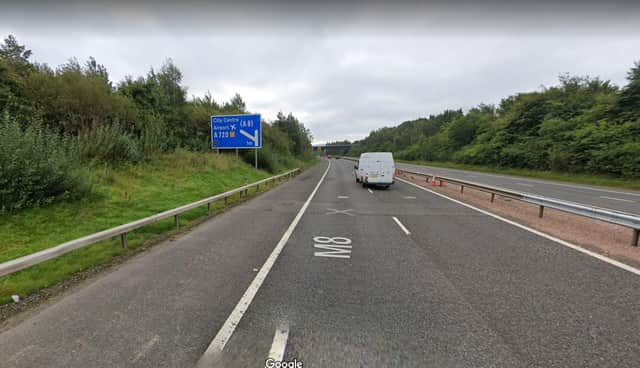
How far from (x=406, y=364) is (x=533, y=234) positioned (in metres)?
5.78

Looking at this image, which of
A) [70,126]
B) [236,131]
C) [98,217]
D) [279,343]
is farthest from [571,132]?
[70,126]

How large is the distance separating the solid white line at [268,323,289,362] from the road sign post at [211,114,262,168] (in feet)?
50.7

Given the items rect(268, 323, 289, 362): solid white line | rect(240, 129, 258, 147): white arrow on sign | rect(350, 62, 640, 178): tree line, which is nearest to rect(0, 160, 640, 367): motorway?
rect(268, 323, 289, 362): solid white line

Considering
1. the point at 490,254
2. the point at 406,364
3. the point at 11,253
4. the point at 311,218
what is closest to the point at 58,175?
the point at 11,253

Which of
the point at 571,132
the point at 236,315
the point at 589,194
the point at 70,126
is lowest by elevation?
the point at 236,315

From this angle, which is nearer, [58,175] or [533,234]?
[533,234]

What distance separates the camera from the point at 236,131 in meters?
17.0

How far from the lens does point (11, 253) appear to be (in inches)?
167

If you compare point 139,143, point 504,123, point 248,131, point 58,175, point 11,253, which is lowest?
point 11,253

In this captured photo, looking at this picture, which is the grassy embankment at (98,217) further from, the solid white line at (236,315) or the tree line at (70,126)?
the solid white line at (236,315)

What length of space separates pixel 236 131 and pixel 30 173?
11.8 m

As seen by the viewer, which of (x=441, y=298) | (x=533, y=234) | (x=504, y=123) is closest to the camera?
(x=441, y=298)

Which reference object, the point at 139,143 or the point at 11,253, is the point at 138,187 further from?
the point at 11,253

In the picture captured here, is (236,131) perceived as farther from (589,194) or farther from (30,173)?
(589,194)
